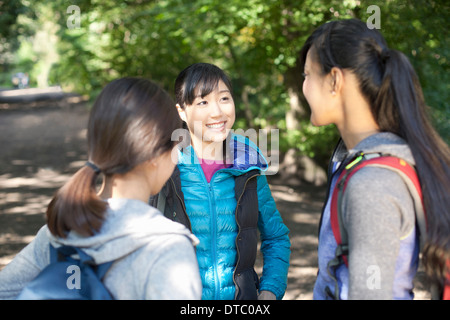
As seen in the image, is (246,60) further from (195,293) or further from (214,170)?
(195,293)

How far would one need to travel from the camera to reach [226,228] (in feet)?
7.25

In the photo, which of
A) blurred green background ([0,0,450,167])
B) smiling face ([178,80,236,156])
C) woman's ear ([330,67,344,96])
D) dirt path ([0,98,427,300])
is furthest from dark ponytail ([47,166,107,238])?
dirt path ([0,98,427,300])


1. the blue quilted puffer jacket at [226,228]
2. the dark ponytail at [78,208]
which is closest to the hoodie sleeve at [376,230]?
the dark ponytail at [78,208]

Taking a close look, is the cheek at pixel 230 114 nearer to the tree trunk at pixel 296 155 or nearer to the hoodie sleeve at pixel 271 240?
the hoodie sleeve at pixel 271 240

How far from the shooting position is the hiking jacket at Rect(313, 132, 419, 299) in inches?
52.3

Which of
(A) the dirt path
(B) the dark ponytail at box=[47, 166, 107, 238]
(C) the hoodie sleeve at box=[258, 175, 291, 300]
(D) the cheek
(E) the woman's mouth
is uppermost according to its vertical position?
(D) the cheek

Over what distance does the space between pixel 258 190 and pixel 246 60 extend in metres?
7.67

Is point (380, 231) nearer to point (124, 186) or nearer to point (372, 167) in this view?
point (372, 167)

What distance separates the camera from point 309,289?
506 centimetres

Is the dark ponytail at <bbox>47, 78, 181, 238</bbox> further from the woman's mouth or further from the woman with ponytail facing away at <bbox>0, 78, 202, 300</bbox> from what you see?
the woman's mouth

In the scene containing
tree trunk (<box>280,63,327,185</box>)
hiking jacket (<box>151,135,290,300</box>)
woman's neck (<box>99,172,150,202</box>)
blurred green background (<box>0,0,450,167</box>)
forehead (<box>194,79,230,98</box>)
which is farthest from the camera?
tree trunk (<box>280,63,327,185</box>)

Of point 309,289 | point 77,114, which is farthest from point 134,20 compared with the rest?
point 77,114

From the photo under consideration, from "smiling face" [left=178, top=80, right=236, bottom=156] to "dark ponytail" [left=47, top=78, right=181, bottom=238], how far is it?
865 mm

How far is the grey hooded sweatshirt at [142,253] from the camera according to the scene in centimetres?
130
